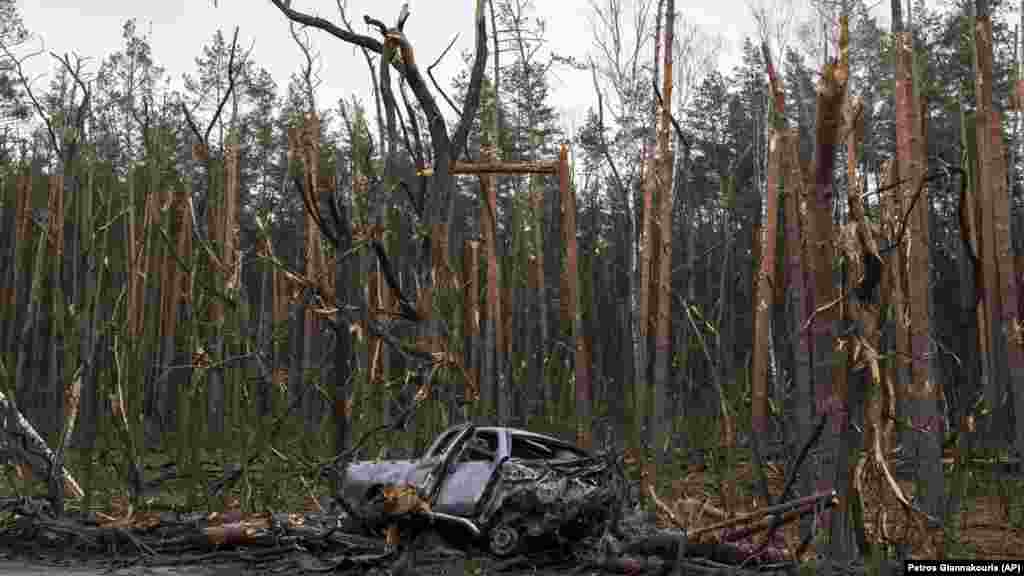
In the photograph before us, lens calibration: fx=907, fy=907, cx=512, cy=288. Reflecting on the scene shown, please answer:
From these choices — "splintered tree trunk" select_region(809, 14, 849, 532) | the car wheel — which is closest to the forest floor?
the car wheel

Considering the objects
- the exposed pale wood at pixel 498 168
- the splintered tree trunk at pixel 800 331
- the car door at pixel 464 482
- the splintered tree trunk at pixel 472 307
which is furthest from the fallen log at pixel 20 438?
the splintered tree trunk at pixel 800 331

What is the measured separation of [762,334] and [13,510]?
9.66 meters

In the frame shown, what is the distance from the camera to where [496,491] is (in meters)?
7.20

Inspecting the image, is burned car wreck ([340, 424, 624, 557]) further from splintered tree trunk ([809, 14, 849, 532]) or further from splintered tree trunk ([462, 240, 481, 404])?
splintered tree trunk ([809, 14, 849, 532])

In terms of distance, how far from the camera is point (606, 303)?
29.7m

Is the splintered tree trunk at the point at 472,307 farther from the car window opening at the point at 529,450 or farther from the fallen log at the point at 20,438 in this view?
the fallen log at the point at 20,438

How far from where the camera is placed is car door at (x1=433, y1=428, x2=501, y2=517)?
7216mm

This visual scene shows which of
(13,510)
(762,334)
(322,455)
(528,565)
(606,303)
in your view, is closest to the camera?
(528,565)

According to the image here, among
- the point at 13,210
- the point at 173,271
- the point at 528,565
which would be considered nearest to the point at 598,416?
the point at 528,565

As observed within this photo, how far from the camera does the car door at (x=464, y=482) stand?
7.22 m

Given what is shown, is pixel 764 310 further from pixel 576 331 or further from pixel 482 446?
pixel 482 446

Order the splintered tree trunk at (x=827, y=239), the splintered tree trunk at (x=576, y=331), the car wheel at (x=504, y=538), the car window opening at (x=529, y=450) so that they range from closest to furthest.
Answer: the splintered tree trunk at (x=827, y=239) → the car wheel at (x=504, y=538) → the car window opening at (x=529, y=450) → the splintered tree trunk at (x=576, y=331)

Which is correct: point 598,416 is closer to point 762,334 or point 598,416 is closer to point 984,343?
point 762,334

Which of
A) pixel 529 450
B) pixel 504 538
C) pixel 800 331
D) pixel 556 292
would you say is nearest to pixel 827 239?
pixel 800 331
